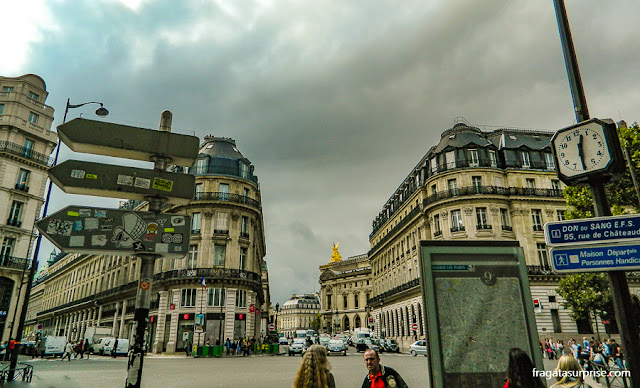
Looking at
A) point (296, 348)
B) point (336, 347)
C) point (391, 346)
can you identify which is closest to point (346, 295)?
point (391, 346)

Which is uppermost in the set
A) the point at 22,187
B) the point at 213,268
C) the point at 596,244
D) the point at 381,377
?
the point at 22,187

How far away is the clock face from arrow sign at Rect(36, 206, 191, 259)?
5.23m

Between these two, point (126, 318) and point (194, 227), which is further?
point (126, 318)

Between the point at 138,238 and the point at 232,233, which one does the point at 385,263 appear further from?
the point at 138,238

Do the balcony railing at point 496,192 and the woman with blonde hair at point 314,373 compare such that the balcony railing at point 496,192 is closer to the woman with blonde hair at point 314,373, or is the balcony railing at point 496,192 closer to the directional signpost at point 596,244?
the directional signpost at point 596,244

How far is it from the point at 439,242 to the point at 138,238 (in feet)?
13.6

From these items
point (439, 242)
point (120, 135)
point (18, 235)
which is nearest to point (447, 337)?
point (439, 242)

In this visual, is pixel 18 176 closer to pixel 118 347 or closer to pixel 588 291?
pixel 118 347

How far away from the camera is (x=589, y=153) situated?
15.4 feet

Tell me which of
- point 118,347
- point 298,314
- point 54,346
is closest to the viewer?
point 54,346

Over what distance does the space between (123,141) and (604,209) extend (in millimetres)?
6423

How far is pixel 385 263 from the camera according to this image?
63.3 metres

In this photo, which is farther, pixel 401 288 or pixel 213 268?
pixel 401 288

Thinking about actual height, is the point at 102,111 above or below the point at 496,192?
below
